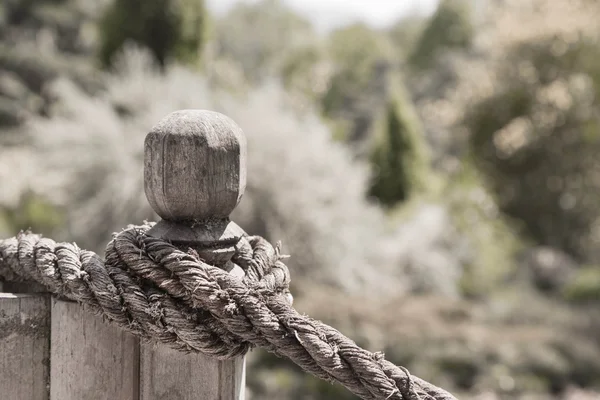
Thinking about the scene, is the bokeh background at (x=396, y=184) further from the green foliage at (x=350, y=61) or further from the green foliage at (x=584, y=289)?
the green foliage at (x=350, y=61)

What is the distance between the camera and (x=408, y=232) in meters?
7.82

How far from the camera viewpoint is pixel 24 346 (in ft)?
3.88

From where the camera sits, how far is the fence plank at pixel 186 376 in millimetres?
1102

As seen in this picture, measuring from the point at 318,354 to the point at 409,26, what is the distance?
31.4m

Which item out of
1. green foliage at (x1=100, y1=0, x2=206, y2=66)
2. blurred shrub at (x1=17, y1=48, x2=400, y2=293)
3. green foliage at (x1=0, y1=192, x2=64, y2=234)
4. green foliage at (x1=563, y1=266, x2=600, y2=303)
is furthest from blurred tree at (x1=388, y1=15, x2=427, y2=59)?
green foliage at (x1=0, y1=192, x2=64, y2=234)

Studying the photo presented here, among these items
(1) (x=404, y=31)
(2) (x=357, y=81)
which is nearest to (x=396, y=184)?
(2) (x=357, y=81)

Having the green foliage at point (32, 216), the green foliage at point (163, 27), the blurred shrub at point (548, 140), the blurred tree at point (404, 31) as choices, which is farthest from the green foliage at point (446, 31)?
the green foliage at point (32, 216)

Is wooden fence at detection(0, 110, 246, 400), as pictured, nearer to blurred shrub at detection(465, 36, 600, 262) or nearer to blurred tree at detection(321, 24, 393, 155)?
blurred tree at detection(321, 24, 393, 155)

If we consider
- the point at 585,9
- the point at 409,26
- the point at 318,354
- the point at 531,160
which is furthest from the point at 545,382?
the point at 409,26

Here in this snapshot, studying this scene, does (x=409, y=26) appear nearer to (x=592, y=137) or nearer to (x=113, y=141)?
(x=592, y=137)

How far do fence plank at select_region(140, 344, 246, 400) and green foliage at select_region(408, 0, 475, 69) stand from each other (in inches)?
853

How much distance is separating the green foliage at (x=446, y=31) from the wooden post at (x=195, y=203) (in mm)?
21617

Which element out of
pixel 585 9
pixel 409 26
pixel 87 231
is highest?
pixel 409 26

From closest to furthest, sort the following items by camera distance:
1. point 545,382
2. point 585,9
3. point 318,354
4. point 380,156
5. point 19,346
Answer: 1. point 318,354
2. point 19,346
3. point 545,382
4. point 380,156
5. point 585,9
